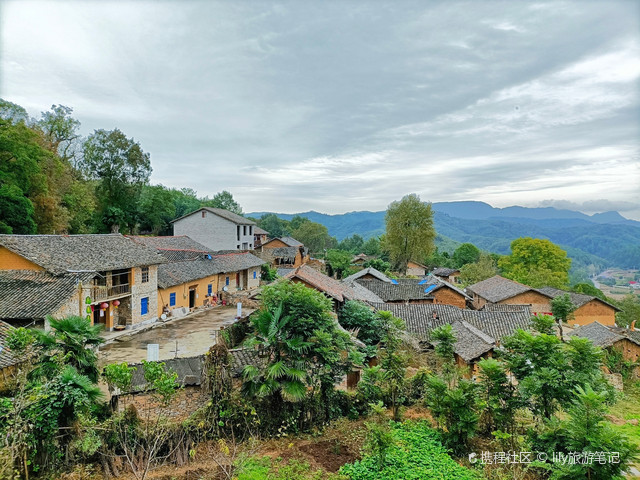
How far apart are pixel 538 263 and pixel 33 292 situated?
5890 centimetres

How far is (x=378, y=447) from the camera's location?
8453 mm

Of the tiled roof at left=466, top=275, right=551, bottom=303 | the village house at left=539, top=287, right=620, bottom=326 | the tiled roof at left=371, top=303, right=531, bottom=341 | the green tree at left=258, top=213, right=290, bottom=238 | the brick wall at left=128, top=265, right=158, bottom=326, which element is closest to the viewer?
the brick wall at left=128, top=265, right=158, bottom=326

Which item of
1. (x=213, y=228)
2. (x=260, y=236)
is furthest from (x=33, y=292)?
(x=260, y=236)

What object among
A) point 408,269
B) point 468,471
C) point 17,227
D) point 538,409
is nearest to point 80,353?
point 468,471

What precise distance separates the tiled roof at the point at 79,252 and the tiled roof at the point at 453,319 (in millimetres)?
15700

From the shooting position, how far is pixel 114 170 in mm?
41625

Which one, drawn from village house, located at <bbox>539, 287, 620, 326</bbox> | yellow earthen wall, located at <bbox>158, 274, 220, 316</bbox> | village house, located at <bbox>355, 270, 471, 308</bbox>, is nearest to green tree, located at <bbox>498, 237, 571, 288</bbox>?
village house, located at <bbox>539, 287, 620, 326</bbox>

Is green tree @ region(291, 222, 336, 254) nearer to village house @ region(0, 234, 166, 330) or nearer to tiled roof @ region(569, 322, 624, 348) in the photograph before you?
village house @ region(0, 234, 166, 330)

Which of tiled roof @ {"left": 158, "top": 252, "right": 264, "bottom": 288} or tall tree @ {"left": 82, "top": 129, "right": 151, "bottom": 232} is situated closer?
tiled roof @ {"left": 158, "top": 252, "right": 264, "bottom": 288}

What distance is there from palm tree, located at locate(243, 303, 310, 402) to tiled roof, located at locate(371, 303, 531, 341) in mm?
14365

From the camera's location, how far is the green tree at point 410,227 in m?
55.1

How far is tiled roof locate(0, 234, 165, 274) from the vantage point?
1656 cm

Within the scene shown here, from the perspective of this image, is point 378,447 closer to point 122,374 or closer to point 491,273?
point 122,374

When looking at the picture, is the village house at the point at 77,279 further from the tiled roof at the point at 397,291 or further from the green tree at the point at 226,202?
the green tree at the point at 226,202
